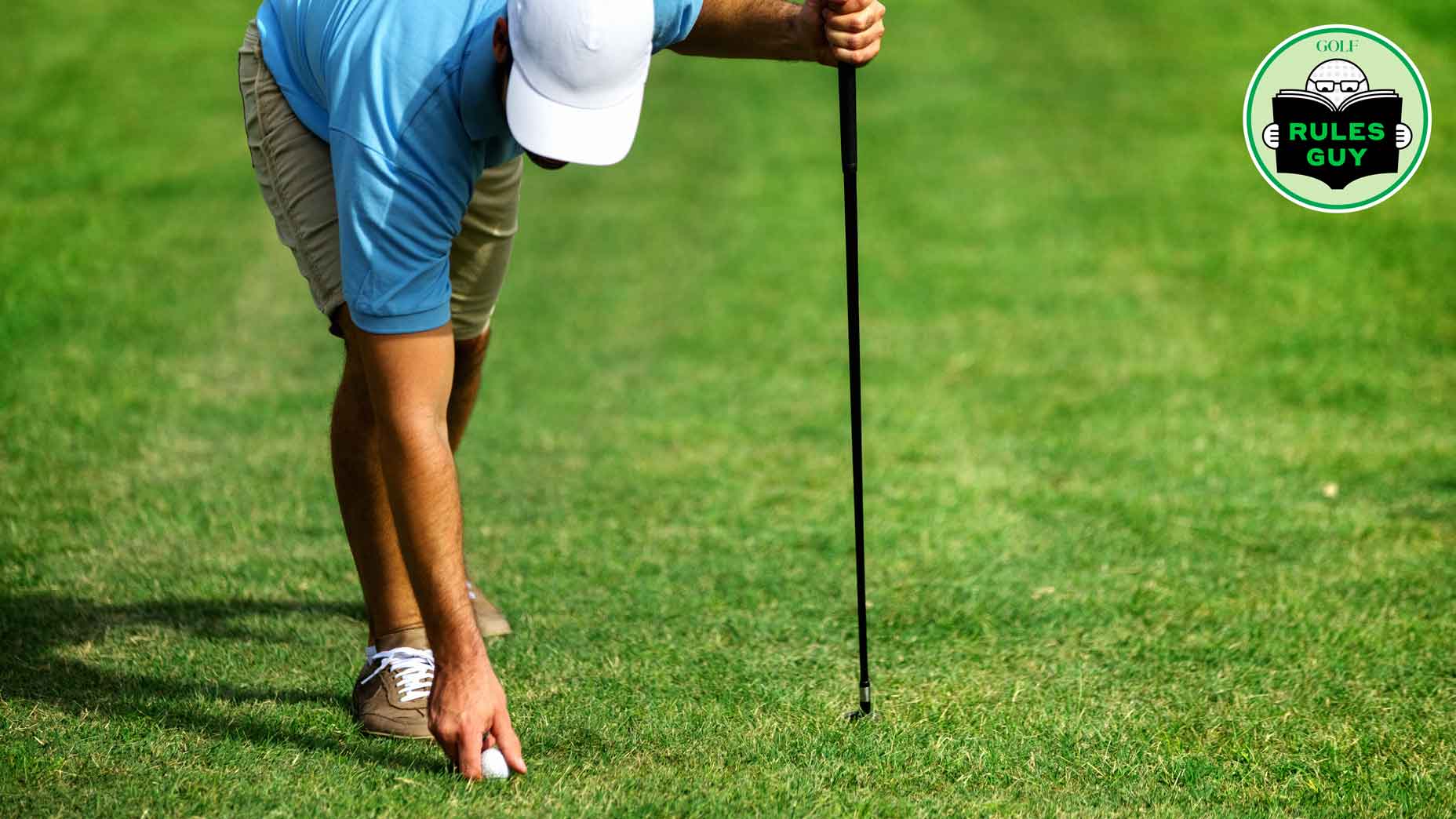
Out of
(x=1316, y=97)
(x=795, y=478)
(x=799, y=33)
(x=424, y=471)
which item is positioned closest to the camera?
(x=424, y=471)

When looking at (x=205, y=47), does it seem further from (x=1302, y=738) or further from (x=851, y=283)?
(x=1302, y=738)

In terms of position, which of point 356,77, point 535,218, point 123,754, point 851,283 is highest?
point 356,77

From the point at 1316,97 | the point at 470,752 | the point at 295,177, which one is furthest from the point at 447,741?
the point at 1316,97

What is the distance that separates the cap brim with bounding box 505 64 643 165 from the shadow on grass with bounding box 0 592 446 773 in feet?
4.42

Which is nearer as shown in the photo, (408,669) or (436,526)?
(436,526)

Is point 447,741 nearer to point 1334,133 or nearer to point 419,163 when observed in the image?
point 419,163

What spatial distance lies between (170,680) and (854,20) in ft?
7.37

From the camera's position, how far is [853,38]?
338 centimetres

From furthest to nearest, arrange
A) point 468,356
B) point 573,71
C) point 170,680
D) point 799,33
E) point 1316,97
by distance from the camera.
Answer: point 1316,97
point 468,356
point 170,680
point 799,33
point 573,71

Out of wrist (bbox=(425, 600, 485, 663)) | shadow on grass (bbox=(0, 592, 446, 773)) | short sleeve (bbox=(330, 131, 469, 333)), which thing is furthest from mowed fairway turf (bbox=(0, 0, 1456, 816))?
short sleeve (bbox=(330, 131, 469, 333))

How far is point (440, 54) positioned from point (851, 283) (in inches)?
44.6

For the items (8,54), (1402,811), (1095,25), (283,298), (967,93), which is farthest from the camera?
(1095,25)

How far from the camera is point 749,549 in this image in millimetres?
4863

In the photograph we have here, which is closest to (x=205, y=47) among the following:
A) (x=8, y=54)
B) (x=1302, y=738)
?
(x=8, y=54)
